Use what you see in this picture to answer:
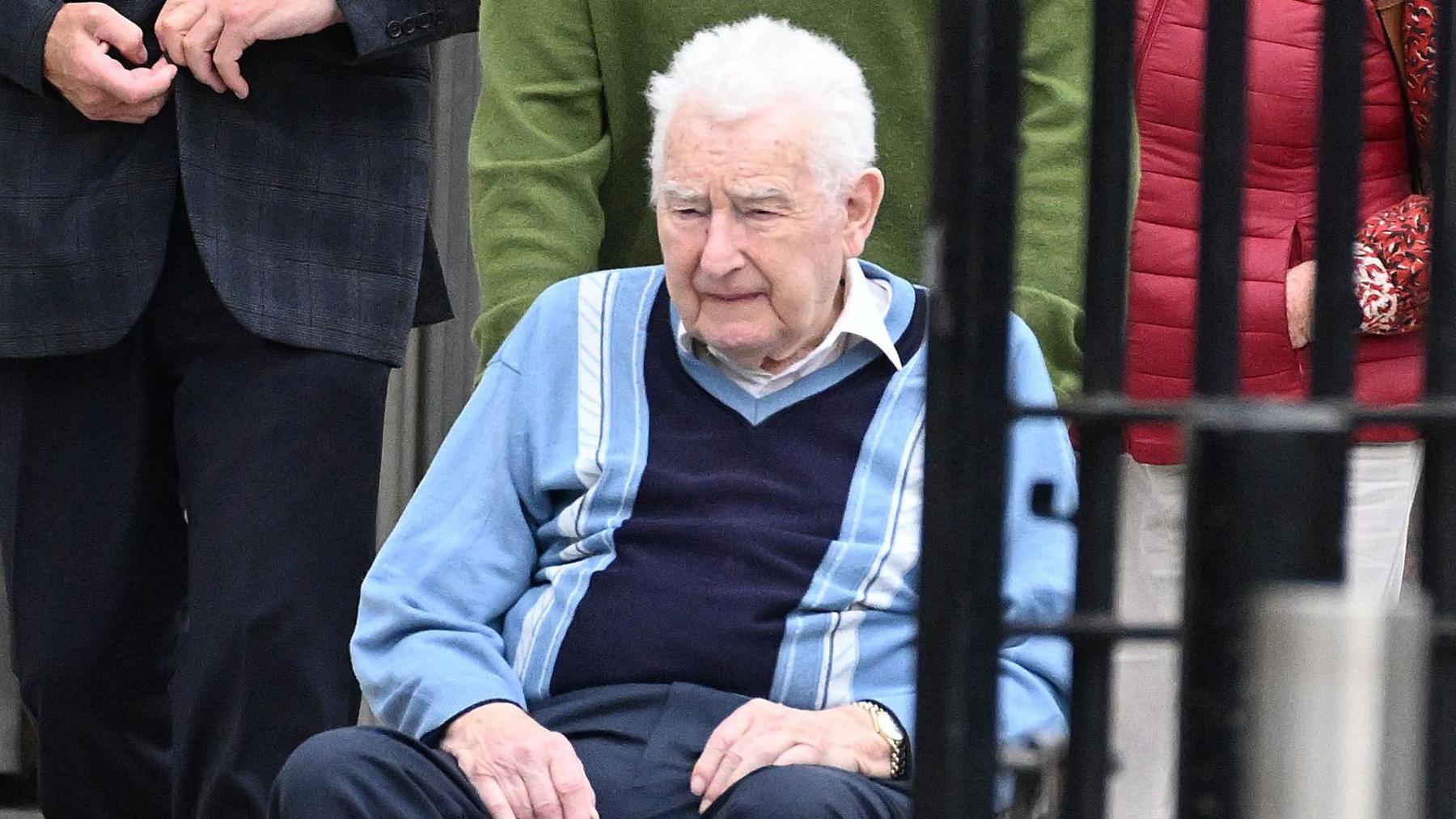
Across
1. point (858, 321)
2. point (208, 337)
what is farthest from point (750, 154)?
point (208, 337)

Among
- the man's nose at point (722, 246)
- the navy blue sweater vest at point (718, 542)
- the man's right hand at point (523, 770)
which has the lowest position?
the man's right hand at point (523, 770)

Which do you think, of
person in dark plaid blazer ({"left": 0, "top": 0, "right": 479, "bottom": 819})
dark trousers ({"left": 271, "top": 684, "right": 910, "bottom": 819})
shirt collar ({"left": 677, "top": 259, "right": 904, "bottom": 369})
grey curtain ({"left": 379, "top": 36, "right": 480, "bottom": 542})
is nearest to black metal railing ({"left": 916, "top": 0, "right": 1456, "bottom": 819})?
dark trousers ({"left": 271, "top": 684, "right": 910, "bottom": 819})

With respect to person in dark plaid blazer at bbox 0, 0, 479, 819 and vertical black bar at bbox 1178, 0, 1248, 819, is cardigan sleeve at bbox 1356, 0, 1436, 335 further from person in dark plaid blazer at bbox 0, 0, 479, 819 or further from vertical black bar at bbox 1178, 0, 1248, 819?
vertical black bar at bbox 1178, 0, 1248, 819

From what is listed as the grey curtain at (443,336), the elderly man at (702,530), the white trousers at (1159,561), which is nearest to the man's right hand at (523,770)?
the elderly man at (702,530)

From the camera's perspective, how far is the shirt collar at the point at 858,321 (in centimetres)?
260

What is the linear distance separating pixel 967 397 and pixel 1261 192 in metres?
2.12

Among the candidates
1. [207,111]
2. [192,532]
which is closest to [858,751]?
[192,532]

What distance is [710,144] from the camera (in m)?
2.61

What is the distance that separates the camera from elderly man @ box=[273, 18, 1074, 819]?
2379 mm

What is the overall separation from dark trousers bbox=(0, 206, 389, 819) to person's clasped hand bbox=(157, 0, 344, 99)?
229 millimetres

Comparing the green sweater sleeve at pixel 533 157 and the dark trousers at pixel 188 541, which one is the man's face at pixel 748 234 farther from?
the dark trousers at pixel 188 541

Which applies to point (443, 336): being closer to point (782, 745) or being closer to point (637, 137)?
point (637, 137)

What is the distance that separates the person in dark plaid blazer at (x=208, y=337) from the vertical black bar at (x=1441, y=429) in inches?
75.3

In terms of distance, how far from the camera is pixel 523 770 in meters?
2.38
